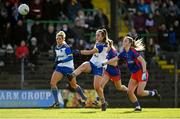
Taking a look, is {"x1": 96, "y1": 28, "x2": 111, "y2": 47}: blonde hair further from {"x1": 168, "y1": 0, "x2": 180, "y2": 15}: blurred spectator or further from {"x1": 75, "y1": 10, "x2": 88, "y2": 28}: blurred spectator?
{"x1": 168, "y1": 0, "x2": 180, "y2": 15}: blurred spectator

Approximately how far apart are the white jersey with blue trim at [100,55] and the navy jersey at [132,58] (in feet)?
1.72

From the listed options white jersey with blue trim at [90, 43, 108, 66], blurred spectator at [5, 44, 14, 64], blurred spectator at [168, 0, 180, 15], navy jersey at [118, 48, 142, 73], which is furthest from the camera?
blurred spectator at [168, 0, 180, 15]

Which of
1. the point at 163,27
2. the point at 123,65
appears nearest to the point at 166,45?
the point at 163,27

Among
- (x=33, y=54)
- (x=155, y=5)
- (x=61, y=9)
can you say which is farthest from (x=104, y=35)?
(x=155, y=5)

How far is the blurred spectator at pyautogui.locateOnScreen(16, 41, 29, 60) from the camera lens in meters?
28.2

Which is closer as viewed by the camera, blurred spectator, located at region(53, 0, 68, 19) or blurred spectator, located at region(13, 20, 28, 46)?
blurred spectator, located at region(13, 20, 28, 46)

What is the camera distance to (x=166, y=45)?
3131cm

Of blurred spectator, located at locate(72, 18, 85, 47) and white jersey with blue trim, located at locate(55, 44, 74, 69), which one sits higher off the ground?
blurred spectator, located at locate(72, 18, 85, 47)

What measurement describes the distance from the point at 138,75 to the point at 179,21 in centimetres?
1131

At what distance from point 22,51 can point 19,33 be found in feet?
3.28

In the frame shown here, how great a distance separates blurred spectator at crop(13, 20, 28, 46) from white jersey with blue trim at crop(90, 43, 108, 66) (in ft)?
25.2

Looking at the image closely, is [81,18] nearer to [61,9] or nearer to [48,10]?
[61,9]

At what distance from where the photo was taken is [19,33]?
95.8 feet

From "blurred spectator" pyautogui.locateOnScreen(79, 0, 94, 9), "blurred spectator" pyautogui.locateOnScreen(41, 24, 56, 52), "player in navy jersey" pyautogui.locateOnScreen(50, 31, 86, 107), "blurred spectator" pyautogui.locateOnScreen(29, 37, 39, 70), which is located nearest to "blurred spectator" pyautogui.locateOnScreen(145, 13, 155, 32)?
"blurred spectator" pyautogui.locateOnScreen(79, 0, 94, 9)
